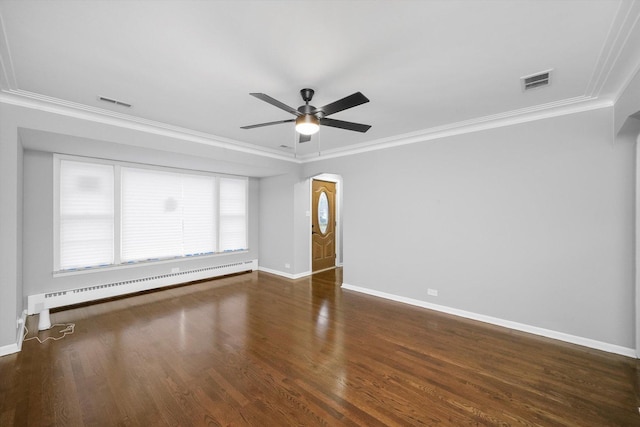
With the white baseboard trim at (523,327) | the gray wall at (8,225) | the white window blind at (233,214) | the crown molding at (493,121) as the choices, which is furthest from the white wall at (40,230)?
the white baseboard trim at (523,327)

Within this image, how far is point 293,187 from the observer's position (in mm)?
5906

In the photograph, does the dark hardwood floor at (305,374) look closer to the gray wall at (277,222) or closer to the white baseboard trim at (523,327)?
the white baseboard trim at (523,327)

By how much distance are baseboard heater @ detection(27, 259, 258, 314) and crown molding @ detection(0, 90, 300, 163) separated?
268 centimetres

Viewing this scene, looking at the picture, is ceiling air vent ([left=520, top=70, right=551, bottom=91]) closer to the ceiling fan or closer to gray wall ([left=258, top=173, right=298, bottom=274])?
the ceiling fan

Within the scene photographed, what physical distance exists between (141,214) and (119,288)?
1.31m

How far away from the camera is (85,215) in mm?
4250

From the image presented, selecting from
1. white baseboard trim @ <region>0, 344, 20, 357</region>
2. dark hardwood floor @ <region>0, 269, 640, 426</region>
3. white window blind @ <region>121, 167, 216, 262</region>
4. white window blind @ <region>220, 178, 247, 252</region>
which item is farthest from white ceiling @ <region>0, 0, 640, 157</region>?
white window blind @ <region>220, 178, 247, 252</region>

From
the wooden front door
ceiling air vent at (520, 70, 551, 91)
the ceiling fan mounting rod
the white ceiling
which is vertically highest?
the white ceiling

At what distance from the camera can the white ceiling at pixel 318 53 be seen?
165 cm

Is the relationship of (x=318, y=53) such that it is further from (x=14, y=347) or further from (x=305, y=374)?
(x=14, y=347)

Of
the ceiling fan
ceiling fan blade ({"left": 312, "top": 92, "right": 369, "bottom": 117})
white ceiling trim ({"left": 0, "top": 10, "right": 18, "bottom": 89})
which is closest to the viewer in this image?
white ceiling trim ({"left": 0, "top": 10, "right": 18, "bottom": 89})

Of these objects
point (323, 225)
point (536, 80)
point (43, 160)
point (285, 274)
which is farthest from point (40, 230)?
point (536, 80)

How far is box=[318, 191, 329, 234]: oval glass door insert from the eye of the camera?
6.71 meters

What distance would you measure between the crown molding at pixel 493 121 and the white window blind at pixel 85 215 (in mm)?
4251
